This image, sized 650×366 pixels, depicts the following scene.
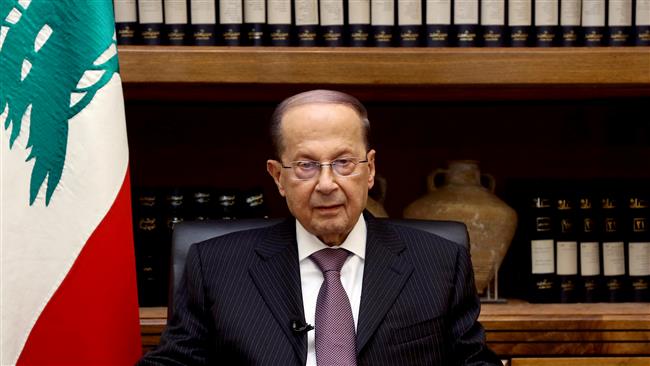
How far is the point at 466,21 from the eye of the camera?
245 centimetres

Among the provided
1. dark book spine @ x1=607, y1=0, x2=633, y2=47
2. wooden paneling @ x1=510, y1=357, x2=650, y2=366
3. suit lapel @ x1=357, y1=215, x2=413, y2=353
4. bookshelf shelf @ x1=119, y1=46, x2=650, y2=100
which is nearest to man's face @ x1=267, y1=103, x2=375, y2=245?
suit lapel @ x1=357, y1=215, x2=413, y2=353

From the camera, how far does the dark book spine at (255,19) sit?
243 centimetres

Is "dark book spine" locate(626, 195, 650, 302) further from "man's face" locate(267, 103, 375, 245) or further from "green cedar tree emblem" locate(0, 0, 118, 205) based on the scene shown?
"green cedar tree emblem" locate(0, 0, 118, 205)

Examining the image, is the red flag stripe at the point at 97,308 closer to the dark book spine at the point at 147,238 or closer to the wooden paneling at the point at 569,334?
the dark book spine at the point at 147,238

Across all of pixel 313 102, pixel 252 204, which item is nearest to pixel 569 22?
pixel 313 102

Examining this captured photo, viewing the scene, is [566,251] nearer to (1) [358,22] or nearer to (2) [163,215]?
(1) [358,22]

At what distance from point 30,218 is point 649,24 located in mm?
1605

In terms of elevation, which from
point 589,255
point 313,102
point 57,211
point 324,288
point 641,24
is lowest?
point 589,255

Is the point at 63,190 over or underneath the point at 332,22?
underneath

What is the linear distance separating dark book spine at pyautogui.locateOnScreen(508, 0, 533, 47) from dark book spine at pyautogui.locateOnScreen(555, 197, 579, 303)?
0.44 metres

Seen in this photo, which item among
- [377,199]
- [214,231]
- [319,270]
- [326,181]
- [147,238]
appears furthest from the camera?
[377,199]

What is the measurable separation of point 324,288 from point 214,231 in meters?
0.35

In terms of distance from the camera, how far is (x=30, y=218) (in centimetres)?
205

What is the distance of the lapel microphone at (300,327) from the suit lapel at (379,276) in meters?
0.10
